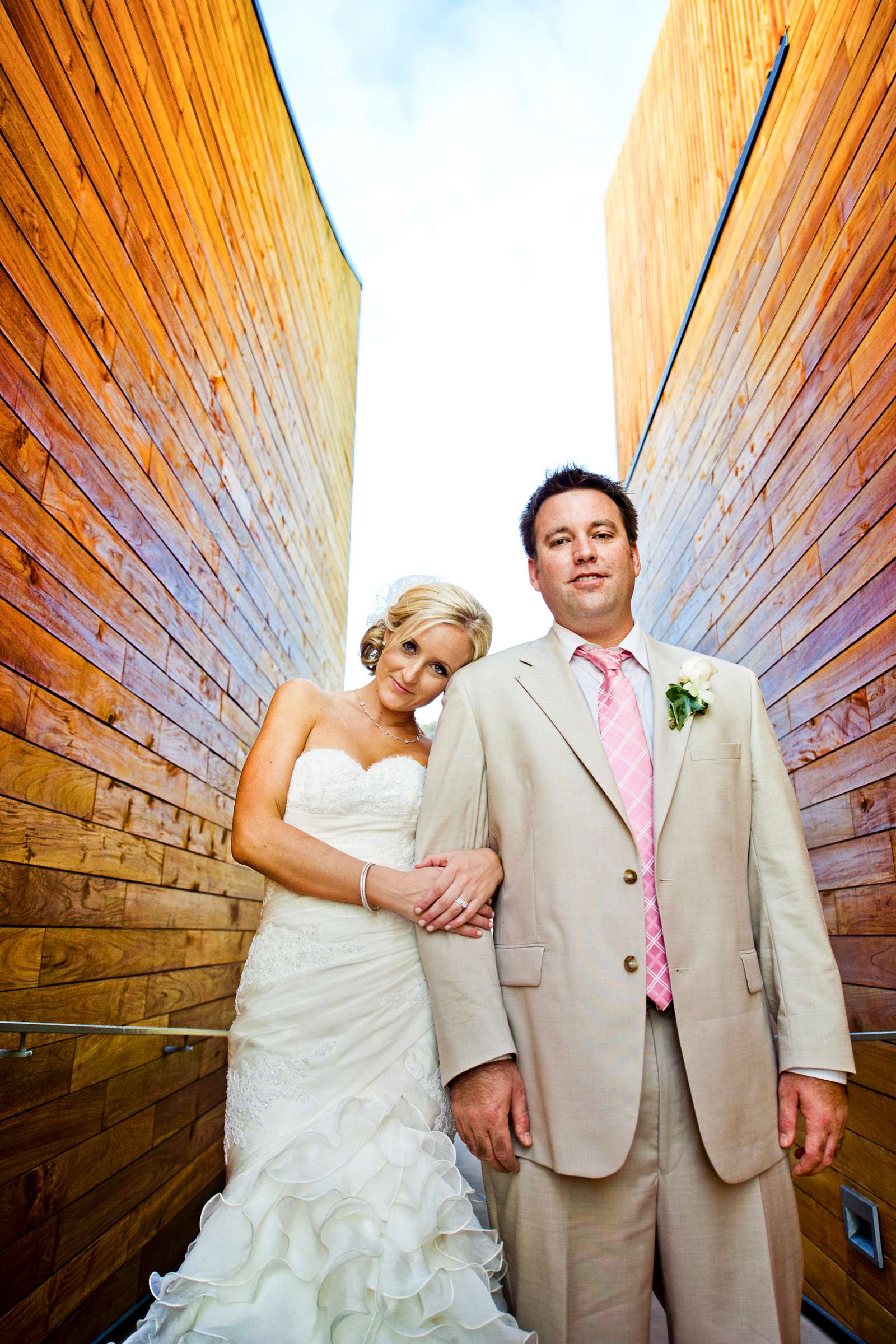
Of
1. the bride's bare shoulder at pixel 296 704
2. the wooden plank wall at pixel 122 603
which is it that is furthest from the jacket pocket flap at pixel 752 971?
the wooden plank wall at pixel 122 603

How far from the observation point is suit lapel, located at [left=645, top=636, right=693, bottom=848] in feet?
5.32

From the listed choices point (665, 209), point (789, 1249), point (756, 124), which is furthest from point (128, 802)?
point (665, 209)

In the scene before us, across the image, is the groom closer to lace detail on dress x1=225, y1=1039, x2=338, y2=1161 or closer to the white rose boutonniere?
the white rose boutonniere

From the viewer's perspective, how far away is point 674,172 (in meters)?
5.10

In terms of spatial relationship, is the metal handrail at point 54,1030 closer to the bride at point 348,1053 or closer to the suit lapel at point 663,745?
the bride at point 348,1053

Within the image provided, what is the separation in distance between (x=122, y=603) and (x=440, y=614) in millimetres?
921

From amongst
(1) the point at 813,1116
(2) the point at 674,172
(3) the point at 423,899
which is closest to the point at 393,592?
(3) the point at 423,899

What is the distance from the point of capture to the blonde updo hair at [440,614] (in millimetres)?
2344

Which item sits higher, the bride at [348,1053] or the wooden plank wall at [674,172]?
the wooden plank wall at [674,172]

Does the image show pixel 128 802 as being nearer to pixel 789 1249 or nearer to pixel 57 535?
pixel 57 535

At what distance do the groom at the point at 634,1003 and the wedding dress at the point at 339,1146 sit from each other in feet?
0.45

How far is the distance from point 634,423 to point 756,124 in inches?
110

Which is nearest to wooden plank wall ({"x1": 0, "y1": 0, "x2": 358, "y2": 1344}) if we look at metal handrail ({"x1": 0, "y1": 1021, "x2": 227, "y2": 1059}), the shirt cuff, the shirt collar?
metal handrail ({"x1": 0, "y1": 1021, "x2": 227, "y2": 1059})

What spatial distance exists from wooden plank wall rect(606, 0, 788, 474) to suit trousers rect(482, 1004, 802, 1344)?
360 cm
